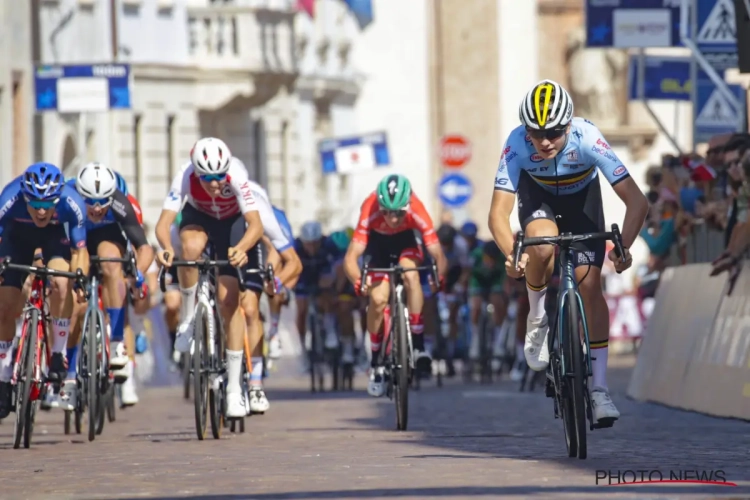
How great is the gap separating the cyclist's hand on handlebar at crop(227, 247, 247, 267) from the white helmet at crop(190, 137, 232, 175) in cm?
58

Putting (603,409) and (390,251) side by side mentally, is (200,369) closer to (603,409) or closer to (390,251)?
(603,409)

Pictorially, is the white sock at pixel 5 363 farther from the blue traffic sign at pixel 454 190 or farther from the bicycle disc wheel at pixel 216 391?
the blue traffic sign at pixel 454 190

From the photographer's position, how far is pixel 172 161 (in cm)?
4359

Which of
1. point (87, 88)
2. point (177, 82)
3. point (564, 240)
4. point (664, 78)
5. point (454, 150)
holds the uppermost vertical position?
point (177, 82)

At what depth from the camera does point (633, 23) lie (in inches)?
1128

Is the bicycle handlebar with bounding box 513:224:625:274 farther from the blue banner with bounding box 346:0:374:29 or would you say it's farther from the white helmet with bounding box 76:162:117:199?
the blue banner with bounding box 346:0:374:29

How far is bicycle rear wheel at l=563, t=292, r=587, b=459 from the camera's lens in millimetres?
12477

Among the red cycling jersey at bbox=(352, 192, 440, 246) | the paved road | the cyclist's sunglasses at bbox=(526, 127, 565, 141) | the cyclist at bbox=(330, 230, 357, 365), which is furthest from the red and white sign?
the cyclist's sunglasses at bbox=(526, 127, 565, 141)

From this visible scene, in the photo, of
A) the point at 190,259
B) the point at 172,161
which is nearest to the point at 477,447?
the point at 190,259

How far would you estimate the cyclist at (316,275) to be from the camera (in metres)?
27.1

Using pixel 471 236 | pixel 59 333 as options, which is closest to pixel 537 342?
pixel 59 333

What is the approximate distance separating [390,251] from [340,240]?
30.7ft

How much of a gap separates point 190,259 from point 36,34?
2005cm

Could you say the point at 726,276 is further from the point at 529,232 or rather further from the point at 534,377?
the point at 534,377
